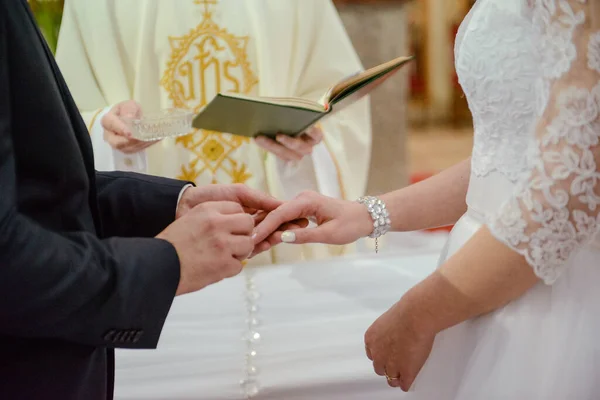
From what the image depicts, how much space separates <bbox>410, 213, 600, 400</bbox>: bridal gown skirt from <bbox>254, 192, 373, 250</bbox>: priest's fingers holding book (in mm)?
429

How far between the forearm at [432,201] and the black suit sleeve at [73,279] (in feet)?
2.13

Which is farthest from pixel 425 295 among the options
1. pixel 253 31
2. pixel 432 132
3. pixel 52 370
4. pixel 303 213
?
pixel 432 132

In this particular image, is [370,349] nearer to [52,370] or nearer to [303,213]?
[303,213]

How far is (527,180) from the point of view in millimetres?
1125

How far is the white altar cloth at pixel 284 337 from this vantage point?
1.66 metres

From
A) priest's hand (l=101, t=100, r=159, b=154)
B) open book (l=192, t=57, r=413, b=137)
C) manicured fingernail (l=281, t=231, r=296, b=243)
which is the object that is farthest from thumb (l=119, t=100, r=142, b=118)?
manicured fingernail (l=281, t=231, r=296, b=243)

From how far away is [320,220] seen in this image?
1672 millimetres

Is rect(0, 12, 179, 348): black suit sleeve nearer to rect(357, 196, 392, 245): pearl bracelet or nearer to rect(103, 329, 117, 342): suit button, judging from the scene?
rect(103, 329, 117, 342): suit button

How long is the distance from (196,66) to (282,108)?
91 cm

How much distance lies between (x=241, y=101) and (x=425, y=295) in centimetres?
81

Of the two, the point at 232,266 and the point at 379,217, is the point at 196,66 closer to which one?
the point at 379,217

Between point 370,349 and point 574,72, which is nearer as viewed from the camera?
point 574,72

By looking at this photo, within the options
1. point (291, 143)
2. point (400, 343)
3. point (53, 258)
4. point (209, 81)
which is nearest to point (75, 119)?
point (53, 258)

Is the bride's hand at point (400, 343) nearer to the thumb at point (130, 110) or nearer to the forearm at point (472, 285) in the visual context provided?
the forearm at point (472, 285)
